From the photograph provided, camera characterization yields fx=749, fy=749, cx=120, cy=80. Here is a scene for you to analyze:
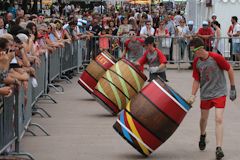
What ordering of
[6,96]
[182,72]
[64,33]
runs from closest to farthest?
1. [6,96]
2. [64,33]
3. [182,72]

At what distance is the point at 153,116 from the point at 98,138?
246 centimetres

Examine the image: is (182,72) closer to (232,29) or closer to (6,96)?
(232,29)

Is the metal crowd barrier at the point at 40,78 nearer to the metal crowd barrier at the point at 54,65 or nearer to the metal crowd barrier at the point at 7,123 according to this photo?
the metal crowd barrier at the point at 54,65

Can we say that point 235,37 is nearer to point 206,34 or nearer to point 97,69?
point 206,34

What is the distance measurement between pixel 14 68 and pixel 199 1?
84.3ft

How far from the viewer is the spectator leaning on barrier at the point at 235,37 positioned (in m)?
26.0

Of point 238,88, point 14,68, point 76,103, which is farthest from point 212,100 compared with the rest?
point 238,88

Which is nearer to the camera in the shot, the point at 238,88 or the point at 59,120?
the point at 59,120

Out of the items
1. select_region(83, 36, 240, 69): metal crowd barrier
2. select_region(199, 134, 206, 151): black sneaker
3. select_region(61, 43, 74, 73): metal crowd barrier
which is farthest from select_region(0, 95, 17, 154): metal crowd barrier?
select_region(83, 36, 240, 69): metal crowd barrier

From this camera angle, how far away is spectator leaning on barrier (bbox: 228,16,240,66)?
85.2 feet

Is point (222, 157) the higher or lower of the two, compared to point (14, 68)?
lower

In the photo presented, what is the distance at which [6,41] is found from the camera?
32.8ft

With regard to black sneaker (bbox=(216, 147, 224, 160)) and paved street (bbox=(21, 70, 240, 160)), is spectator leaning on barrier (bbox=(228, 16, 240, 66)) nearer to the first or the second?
paved street (bbox=(21, 70, 240, 160))

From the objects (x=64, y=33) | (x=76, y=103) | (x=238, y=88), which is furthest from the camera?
(x=64, y=33)
